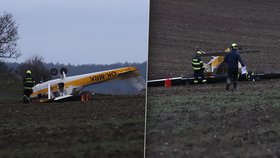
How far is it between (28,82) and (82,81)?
1.30 feet

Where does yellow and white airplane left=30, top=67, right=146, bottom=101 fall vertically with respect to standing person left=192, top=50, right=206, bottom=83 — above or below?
below

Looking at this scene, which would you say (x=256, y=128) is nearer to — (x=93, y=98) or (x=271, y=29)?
(x=93, y=98)

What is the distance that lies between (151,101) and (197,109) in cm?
28

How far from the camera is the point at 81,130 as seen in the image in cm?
290

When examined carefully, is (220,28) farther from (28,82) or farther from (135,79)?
(28,82)

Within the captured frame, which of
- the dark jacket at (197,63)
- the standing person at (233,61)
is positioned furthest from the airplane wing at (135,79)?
the standing person at (233,61)

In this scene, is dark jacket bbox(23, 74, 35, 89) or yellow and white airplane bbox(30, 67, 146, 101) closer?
yellow and white airplane bbox(30, 67, 146, 101)

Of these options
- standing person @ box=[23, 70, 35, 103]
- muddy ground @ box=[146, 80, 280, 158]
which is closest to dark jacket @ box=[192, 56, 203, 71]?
muddy ground @ box=[146, 80, 280, 158]

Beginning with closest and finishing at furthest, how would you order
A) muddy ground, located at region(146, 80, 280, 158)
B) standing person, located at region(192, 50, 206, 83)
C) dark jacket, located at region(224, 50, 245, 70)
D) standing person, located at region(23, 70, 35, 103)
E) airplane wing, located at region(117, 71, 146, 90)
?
muddy ground, located at region(146, 80, 280, 158), airplane wing, located at region(117, 71, 146, 90), standing person, located at region(23, 70, 35, 103), standing person, located at region(192, 50, 206, 83), dark jacket, located at region(224, 50, 245, 70)

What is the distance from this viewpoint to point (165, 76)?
376cm

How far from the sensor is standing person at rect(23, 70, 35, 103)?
3590mm

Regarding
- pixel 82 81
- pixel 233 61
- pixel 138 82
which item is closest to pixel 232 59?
pixel 233 61

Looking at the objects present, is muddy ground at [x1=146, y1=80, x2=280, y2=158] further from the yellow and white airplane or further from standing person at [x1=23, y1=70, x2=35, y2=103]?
standing person at [x1=23, y1=70, x2=35, y2=103]

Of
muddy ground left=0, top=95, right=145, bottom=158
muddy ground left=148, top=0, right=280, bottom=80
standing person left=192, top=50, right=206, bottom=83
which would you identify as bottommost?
muddy ground left=0, top=95, right=145, bottom=158
